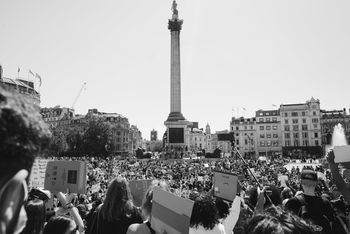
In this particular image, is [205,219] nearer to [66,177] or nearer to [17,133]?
[66,177]

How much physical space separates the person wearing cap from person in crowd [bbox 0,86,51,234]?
3.29 metres

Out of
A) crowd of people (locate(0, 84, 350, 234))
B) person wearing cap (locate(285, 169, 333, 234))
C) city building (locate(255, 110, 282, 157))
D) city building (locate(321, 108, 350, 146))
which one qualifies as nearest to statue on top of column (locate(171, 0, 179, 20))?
city building (locate(255, 110, 282, 157))

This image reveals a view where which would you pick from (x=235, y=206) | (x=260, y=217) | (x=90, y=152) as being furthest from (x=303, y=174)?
(x=90, y=152)

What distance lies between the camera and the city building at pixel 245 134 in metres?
99.4

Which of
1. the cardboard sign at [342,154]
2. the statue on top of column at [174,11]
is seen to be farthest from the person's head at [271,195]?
the statue on top of column at [174,11]

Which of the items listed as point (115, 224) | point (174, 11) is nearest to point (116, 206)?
point (115, 224)

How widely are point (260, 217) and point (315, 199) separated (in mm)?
2510

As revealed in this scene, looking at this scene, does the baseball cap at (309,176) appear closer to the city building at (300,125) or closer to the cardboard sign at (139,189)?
the cardboard sign at (139,189)

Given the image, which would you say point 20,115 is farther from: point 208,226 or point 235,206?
point 235,206

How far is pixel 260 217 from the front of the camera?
69.3 inches

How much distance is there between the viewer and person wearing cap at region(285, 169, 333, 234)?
369 centimetres

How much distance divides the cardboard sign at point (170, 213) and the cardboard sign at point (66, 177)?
165 centimetres

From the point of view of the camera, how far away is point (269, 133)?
3883 inches

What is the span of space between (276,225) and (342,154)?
2.40 meters
